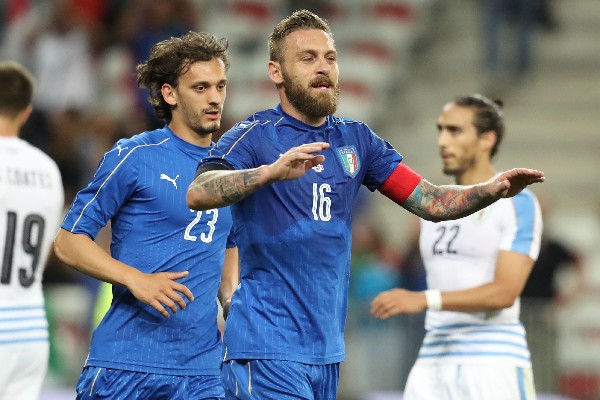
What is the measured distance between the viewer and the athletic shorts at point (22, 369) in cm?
682

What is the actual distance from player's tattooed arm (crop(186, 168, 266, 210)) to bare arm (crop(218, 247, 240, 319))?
1.45m

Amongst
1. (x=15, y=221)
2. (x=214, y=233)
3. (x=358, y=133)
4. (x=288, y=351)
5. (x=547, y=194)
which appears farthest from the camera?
(x=547, y=194)

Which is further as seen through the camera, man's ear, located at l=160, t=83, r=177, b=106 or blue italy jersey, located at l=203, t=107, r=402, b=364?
man's ear, located at l=160, t=83, r=177, b=106

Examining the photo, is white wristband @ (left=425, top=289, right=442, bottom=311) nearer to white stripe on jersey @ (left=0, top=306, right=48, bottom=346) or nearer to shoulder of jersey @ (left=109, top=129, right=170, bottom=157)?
shoulder of jersey @ (left=109, top=129, right=170, bottom=157)

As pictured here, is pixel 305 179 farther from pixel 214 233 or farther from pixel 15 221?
pixel 15 221

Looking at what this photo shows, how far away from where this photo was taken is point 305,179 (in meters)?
5.39

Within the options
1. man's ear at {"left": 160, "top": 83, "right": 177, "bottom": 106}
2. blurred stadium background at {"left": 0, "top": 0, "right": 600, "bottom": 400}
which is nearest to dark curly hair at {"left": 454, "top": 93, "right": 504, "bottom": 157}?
man's ear at {"left": 160, "top": 83, "right": 177, "bottom": 106}

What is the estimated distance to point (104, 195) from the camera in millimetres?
5926

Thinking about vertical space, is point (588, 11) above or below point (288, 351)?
above

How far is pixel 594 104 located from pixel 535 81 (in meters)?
0.77

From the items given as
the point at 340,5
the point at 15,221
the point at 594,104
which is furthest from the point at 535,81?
the point at 15,221

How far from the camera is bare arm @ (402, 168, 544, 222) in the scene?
17.2 feet

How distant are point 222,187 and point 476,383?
251cm

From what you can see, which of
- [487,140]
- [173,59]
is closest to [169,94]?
[173,59]
